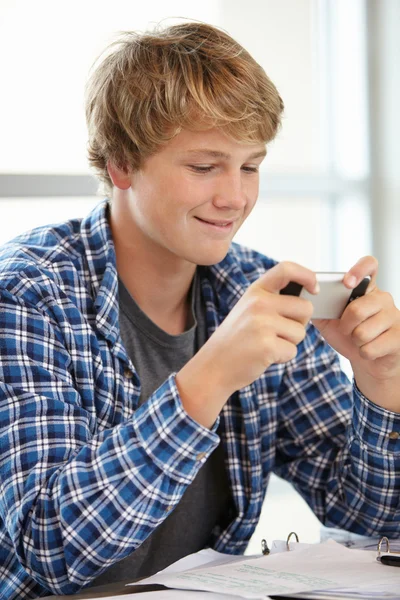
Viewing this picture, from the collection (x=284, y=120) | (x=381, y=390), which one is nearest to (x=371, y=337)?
(x=381, y=390)

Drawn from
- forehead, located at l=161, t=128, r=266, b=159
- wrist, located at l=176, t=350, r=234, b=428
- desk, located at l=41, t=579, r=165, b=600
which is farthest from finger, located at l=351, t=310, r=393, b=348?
desk, located at l=41, t=579, r=165, b=600

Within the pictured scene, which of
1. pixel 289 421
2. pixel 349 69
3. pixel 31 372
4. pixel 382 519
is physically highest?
pixel 349 69

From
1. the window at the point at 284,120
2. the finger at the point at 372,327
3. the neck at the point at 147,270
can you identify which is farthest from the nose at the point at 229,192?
the window at the point at 284,120

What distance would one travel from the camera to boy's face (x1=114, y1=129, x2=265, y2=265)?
130 cm

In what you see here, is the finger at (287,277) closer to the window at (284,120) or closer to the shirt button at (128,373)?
the shirt button at (128,373)

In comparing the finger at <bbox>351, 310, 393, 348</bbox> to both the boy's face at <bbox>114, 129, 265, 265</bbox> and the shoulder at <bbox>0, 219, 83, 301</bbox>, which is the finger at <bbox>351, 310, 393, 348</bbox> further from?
the shoulder at <bbox>0, 219, 83, 301</bbox>

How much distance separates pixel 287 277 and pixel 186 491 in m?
0.57

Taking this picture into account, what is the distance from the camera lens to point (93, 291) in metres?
1.39

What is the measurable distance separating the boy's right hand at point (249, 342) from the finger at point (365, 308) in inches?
4.9

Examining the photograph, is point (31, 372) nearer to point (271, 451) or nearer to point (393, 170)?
point (271, 451)

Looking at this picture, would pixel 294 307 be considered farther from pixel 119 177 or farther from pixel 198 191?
pixel 119 177

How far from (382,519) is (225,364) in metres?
0.48

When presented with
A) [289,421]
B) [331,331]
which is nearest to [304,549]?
[331,331]

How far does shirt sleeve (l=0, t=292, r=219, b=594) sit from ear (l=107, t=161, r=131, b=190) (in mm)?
406
